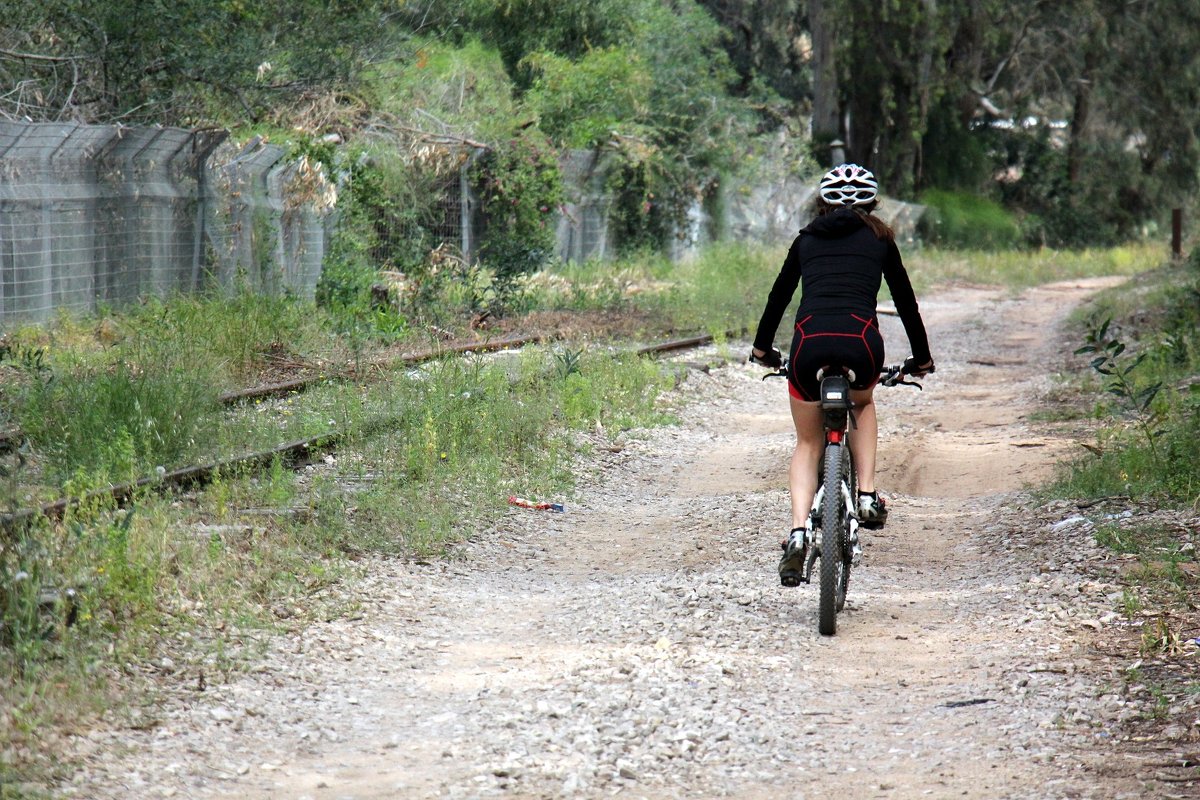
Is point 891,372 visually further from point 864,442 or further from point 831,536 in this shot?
point 831,536

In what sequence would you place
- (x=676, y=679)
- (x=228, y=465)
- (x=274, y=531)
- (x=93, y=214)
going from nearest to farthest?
(x=676, y=679)
(x=274, y=531)
(x=228, y=465)
(x=93, y=214)

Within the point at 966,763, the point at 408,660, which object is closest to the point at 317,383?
the point at 408,660

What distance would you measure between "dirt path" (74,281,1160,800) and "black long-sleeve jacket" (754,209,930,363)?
138cm

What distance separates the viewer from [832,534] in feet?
19.8

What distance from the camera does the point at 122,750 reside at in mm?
4680

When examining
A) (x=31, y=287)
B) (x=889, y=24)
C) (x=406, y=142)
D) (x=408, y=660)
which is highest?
(x=889, y=24)

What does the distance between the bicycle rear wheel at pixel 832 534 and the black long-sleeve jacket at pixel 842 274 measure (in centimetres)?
64

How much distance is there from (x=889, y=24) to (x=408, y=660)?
3864cm

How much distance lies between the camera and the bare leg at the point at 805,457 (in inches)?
250

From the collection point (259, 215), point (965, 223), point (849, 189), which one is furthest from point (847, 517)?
point (965, 223)

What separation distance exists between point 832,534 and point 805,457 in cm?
50

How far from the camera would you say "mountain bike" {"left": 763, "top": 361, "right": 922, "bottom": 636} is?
19.8 feet

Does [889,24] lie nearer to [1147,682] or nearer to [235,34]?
[235,34]

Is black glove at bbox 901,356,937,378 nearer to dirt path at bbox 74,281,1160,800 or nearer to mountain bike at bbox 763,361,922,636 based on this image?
mountain bike at bbox 763,361,922,636
